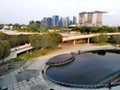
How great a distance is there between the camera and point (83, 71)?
3036cm

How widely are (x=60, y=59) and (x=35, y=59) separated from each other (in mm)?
5031

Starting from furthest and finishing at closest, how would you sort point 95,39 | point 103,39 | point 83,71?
point 95,39
point 103,39
point 83,71

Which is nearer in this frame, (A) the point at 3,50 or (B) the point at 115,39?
(A) the point at 3,50

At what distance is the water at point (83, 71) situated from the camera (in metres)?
26.2

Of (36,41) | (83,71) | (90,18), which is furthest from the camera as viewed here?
(90,18)

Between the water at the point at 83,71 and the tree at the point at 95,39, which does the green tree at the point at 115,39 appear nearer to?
the tree at the point at 95,39

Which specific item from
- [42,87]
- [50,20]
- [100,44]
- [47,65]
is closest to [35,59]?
[47,65]

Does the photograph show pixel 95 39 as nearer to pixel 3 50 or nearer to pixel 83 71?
pixel 83 71

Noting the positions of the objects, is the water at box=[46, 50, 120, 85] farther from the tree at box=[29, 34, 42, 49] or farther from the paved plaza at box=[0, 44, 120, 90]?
the tree at box=[29, 34, 42, 49]

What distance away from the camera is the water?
26.2 metres

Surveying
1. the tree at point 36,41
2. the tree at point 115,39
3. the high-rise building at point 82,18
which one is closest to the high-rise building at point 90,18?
the high-rise building at point 82,18

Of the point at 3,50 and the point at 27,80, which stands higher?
the point at 3,50

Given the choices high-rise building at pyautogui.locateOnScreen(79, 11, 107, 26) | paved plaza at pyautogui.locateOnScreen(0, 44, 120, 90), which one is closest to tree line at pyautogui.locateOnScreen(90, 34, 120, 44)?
paved plaza at pyautogui.locateOnScreen(0, 44, 120, 90)

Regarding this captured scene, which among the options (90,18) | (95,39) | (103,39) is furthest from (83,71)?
(90,18)
